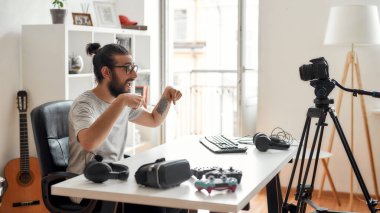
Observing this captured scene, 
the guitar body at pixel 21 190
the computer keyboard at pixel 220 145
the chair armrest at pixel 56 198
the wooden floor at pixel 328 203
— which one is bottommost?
the wooden floor at pixel 328 203

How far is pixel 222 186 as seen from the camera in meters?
1.65

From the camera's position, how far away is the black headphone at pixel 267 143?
2.42 metres

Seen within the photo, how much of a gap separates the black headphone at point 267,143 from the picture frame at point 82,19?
196 cm

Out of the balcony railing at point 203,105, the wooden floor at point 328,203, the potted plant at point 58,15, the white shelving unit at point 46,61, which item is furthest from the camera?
the balcony railing at point 203,105

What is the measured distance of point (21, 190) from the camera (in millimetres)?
3402

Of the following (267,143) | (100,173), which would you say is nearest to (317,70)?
(267,143)

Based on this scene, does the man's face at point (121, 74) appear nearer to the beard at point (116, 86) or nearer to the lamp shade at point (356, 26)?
the beard at point (116, 86)

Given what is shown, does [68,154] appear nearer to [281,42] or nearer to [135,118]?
[135,118]

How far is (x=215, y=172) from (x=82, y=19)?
2.40 metres

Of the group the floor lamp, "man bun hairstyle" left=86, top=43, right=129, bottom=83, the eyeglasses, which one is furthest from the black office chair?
the floor lamp

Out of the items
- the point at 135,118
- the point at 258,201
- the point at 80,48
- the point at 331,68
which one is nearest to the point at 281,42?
the point at 331,68

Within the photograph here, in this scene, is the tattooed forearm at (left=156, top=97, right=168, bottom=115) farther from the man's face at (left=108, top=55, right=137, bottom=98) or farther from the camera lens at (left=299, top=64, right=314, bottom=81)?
the camera lens at (left=299, top=64, right=314, bottom=81)

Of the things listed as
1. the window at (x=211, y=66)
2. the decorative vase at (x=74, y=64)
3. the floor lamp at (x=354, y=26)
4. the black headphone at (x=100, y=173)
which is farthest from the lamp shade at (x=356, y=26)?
the black headphone at (x=100, y=173)

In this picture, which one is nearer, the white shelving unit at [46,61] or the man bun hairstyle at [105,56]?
the man bun hairstyle at [105,56]
